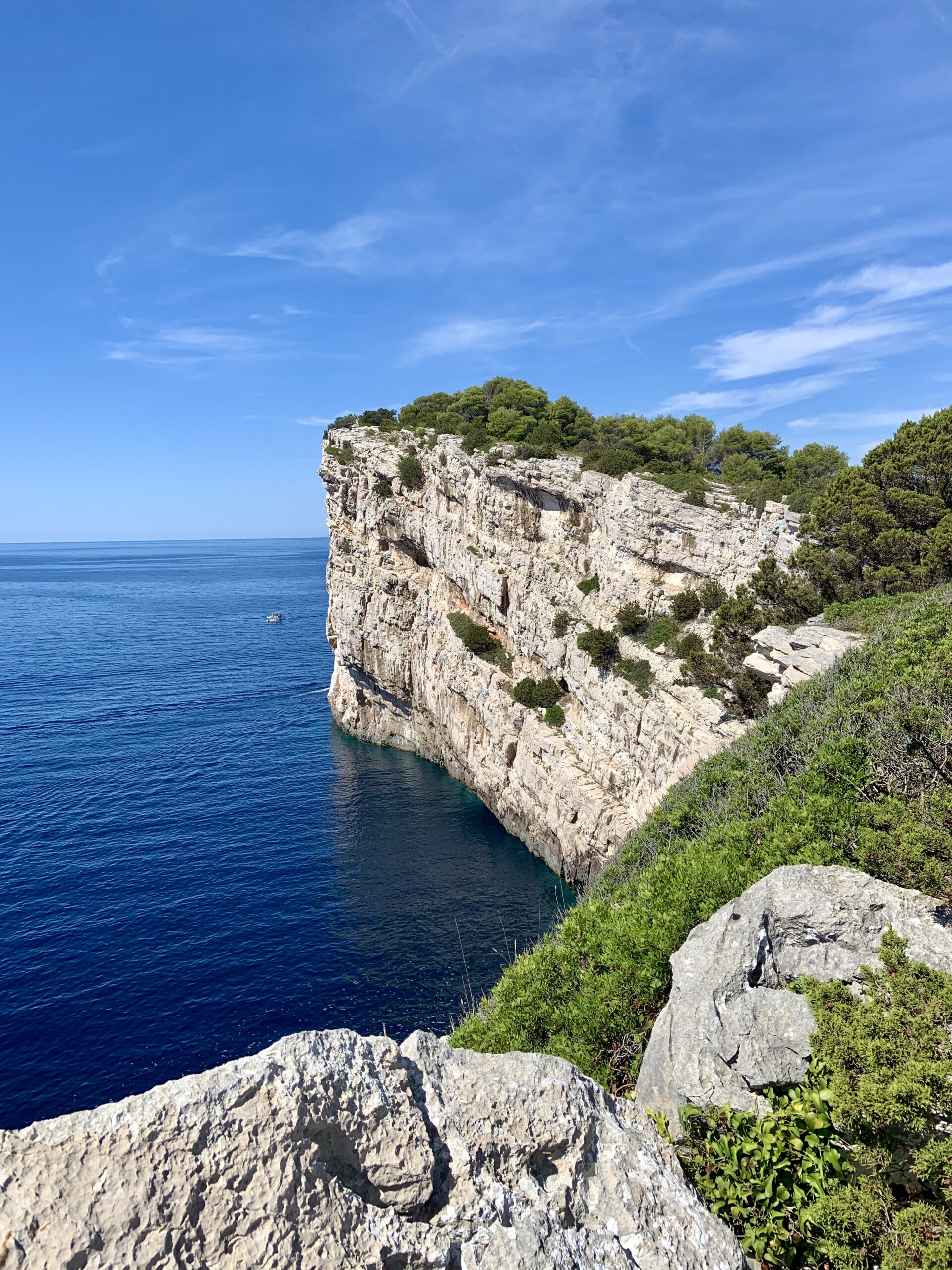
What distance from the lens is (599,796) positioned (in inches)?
1604

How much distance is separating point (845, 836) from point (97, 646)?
103 meters

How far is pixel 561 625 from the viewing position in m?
47.1

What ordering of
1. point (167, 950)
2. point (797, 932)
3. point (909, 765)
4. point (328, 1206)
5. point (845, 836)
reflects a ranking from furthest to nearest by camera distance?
point (167, 950) < point (909, 765) < point (845, 836) < point (797, 932) < point (328, 1206)

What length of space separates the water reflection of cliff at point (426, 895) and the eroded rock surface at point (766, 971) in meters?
22.6

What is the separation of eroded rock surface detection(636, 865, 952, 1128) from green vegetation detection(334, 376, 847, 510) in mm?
32964

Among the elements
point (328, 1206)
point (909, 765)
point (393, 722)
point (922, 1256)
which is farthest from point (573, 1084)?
point (393, 722)

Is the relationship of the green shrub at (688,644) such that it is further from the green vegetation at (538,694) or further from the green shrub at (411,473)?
the green shrub at (411,473)

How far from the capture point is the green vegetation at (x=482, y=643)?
53.0 m

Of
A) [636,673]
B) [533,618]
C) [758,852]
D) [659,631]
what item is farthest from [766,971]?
[533,618]

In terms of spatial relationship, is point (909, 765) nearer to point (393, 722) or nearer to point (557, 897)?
point (557, 897)

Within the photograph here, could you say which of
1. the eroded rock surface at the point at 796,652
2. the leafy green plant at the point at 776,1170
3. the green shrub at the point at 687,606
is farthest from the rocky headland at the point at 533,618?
the leafy green plant at the point at 776,1170

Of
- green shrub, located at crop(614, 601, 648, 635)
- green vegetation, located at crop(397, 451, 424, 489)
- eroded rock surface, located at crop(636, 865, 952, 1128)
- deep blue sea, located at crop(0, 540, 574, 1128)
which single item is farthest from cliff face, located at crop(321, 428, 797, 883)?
eroded rock surface, located at crop(636, 865, 952, 1128)

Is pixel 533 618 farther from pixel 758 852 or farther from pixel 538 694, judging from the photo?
pixel 758 852

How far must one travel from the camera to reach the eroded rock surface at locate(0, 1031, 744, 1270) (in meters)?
4.75
